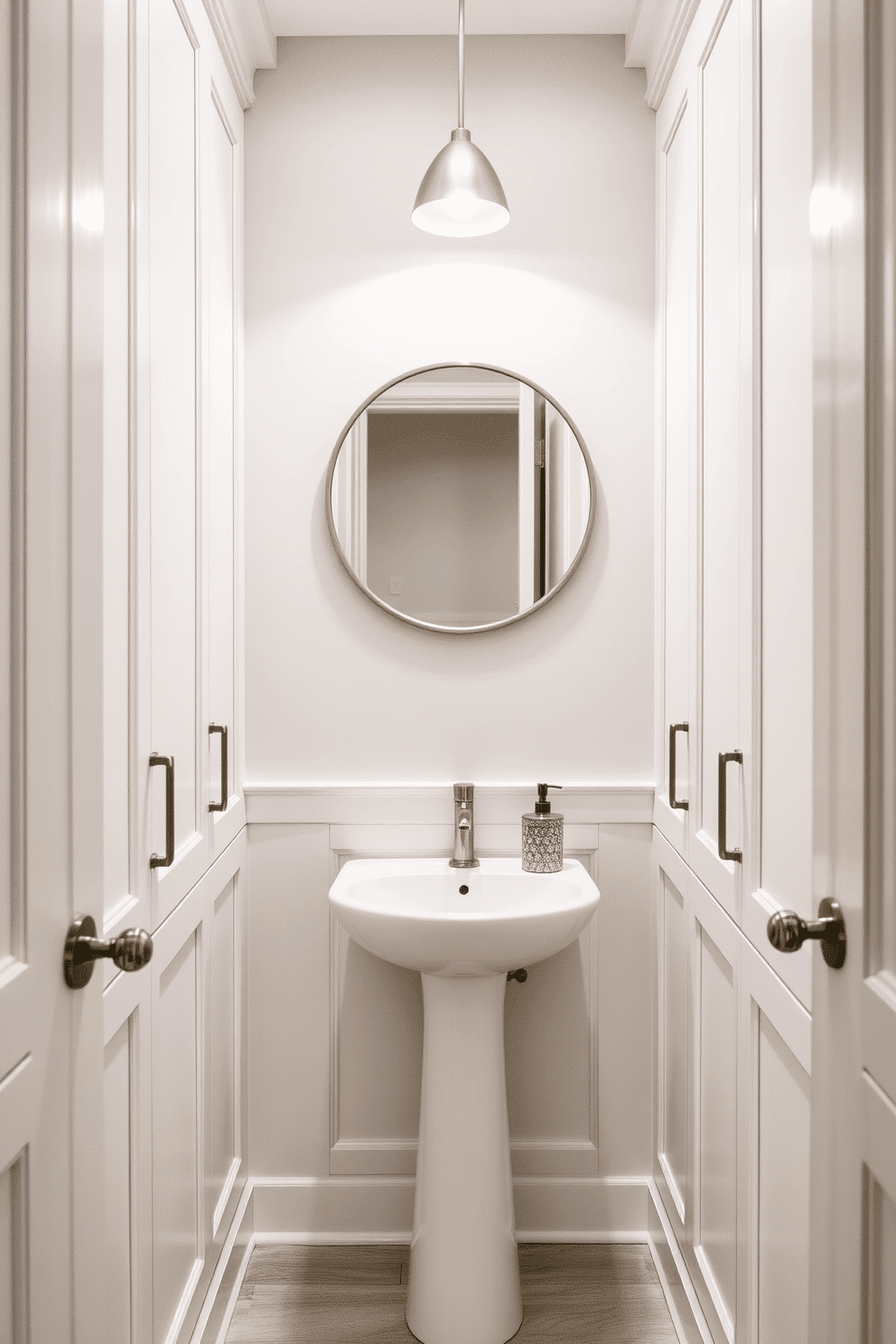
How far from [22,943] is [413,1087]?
1.56m

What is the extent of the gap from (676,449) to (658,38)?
0.81 metres

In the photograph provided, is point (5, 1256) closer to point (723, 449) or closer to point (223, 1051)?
point (223, 1051)

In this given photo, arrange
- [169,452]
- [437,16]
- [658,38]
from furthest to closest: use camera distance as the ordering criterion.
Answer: [437,16] < [658,38] < [169,452]

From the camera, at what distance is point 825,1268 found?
2.74 ft

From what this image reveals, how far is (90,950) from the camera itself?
2.78 ft

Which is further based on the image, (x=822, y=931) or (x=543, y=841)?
(x=543, y=841)

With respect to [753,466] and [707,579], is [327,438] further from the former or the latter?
[753,466]

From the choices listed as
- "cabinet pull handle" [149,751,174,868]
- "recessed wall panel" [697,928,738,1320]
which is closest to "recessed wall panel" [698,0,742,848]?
"recessed wall panel" [697,928,738,1320]

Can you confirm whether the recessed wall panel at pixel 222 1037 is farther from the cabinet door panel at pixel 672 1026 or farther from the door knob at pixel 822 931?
the door knob at pixel 822 931

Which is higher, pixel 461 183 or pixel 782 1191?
pixel 461 183

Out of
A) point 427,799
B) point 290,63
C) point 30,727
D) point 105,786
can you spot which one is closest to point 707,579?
point 427,799

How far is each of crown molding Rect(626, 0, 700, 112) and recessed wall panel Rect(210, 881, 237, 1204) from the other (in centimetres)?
181

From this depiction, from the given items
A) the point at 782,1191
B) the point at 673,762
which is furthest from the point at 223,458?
the point at 782,1191

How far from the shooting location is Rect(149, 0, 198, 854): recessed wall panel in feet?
Result: 4.51
